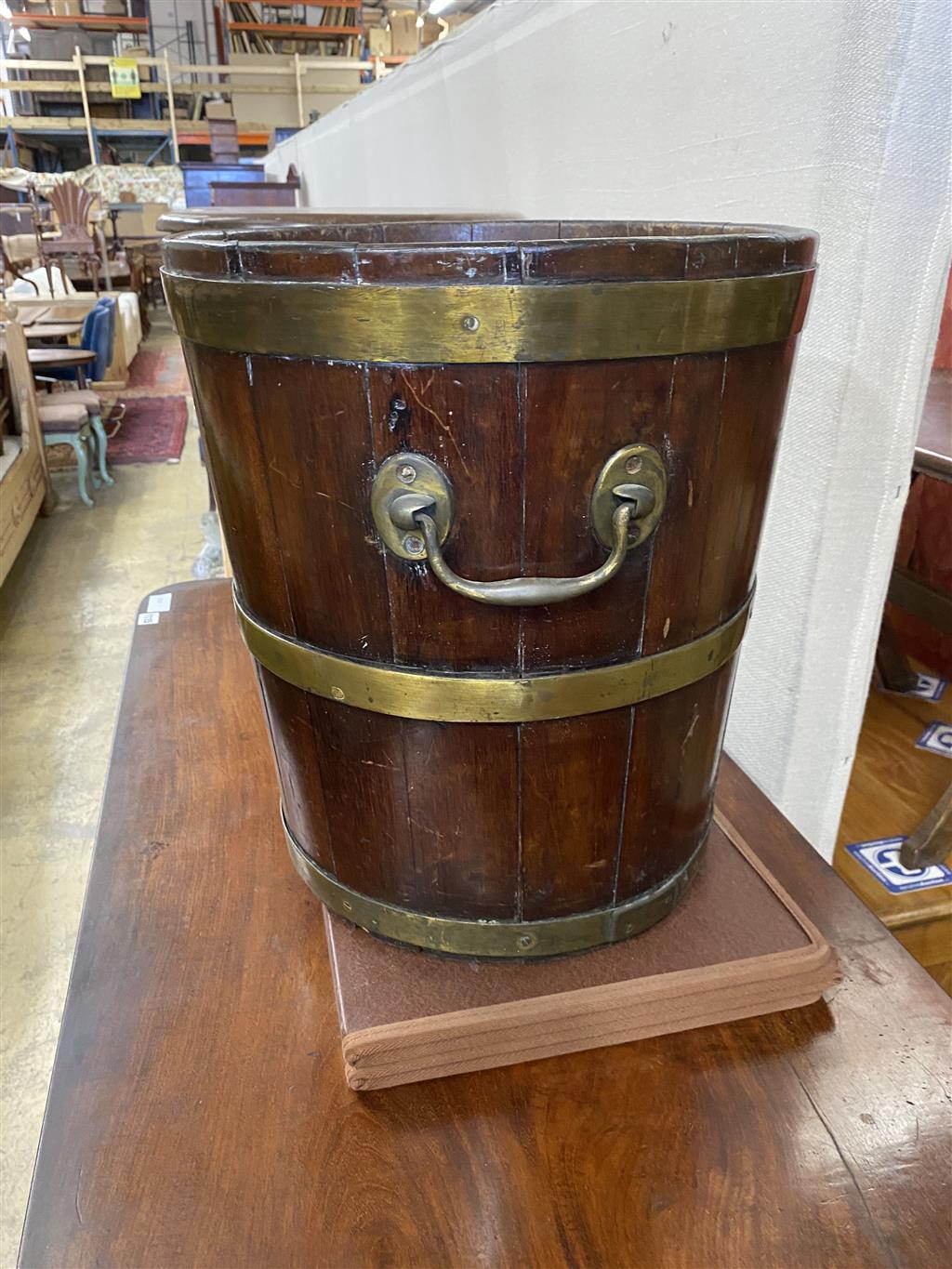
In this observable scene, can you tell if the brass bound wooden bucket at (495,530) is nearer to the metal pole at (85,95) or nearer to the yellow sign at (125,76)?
the yellow sign at (125,76)

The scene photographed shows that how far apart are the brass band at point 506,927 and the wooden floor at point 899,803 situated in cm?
63

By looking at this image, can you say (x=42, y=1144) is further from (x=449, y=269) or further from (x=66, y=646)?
(x=66, y=646)

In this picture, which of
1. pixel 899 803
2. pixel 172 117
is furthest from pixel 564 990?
pixel 172 117

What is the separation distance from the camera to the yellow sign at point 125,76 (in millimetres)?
11773

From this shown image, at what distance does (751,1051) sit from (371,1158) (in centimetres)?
38

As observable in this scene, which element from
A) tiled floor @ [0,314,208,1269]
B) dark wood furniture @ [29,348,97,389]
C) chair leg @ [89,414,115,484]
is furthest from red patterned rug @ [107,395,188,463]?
dark wood furniture @ [29,348,97,389]

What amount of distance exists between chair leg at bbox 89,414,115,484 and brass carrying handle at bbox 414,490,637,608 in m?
4.88

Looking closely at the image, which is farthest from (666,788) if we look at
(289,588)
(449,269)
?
(449,269)

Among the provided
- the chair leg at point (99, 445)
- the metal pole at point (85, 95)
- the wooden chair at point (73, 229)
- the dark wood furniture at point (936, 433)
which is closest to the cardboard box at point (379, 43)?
the wooden chair at point (73, 229)

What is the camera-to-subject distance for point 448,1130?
803mm

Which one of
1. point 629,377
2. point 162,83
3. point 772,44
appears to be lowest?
point 629,377

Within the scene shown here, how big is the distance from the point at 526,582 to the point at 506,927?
0.38 metres

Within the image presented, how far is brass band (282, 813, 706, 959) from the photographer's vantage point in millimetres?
845

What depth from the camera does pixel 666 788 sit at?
2.73ft
